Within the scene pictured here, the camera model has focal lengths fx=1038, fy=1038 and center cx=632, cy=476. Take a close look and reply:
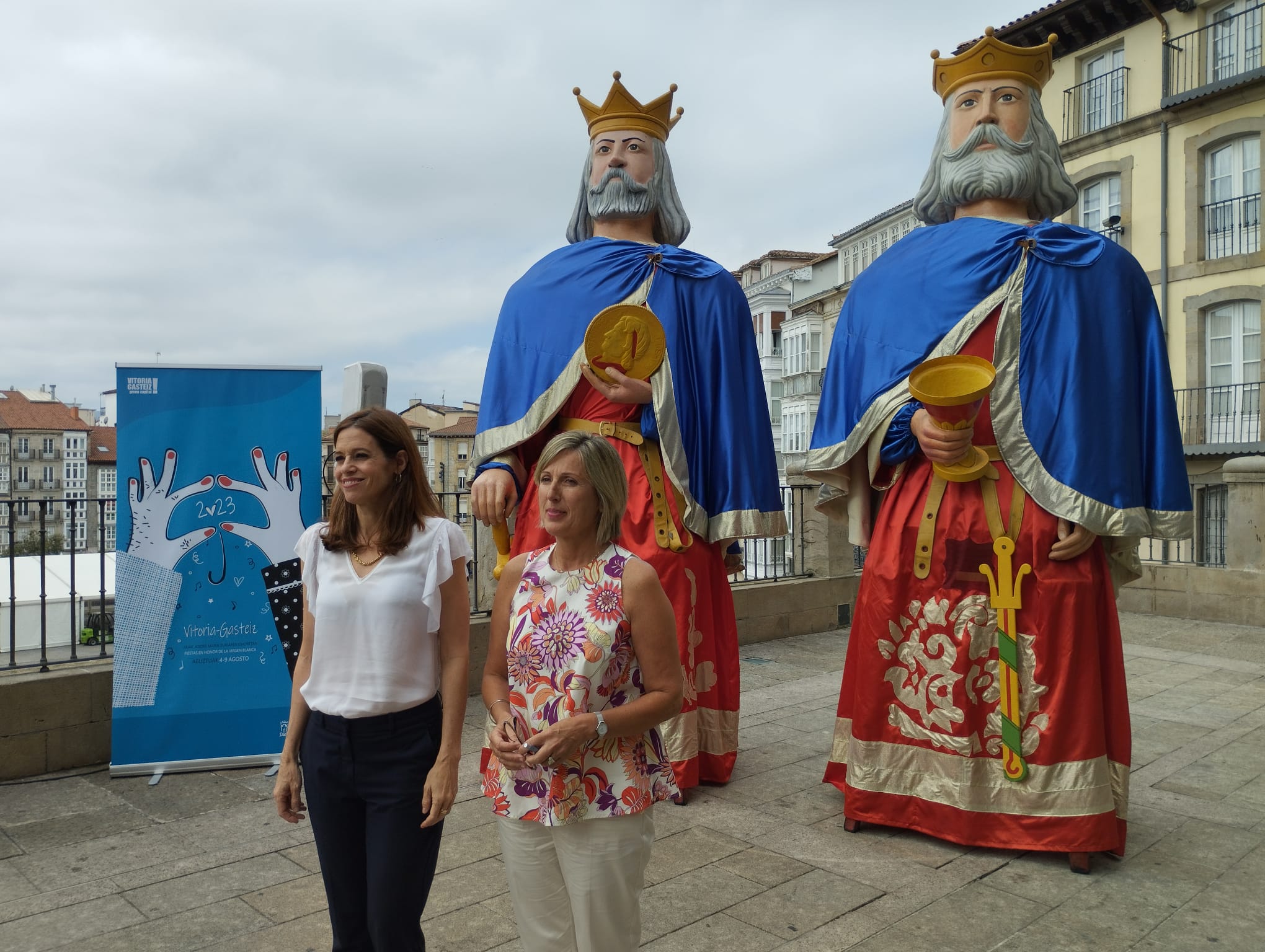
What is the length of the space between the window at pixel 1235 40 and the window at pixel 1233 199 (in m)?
1.34

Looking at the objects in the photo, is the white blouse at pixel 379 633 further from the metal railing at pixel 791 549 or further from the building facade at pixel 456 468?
the metal railing at pixel 791 549

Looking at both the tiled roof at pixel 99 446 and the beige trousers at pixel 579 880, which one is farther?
the tiled roof at pixel 99 446

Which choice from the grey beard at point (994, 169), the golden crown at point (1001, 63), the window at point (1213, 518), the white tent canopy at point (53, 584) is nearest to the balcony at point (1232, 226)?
the window at point (1213, 518)

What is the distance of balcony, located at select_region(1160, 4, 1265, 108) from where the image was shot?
18547 millimetres

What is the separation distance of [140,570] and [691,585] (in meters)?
2.49

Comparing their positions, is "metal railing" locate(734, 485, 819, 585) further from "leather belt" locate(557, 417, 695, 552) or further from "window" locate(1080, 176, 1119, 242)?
"window" locate(1080, 176, 1119, 242)

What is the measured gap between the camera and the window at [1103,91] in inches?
797

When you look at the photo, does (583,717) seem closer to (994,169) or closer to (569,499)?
(569,499)

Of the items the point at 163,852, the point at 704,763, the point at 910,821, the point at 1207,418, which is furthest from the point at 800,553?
the point at 1207,418

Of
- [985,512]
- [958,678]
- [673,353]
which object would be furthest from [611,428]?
[958,678]

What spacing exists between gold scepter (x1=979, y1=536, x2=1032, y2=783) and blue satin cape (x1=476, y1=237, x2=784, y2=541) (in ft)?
3.47

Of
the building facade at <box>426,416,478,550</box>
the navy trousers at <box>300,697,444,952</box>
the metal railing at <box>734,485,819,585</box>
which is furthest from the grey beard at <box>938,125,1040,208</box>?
the metal railing at <box>734,485,819,585</box>

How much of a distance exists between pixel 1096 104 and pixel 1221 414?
6692mm

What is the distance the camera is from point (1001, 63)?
13.2 ft
